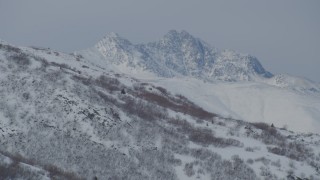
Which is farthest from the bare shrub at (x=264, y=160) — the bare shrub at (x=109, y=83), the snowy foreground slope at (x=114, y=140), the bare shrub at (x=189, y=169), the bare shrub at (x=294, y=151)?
the bare shrub at (x=109, y=83)

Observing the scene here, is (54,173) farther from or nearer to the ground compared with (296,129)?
farther from the ground

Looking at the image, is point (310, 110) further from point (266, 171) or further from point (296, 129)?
point (266, 171)

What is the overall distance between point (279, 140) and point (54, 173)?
3135 cm

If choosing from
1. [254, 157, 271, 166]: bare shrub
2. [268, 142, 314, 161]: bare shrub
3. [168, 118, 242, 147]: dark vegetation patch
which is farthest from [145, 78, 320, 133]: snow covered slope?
[254, 157, 271, 166]: bare shrub

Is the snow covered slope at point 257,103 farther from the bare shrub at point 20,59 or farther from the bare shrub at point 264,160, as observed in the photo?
the bare shrub at point 264,160

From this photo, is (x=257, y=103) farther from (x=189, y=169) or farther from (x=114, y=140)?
(x=189, y=169)

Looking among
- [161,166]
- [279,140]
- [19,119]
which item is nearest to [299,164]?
[279,140]

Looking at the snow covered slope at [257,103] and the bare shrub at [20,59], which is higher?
the bare shrub at [20,59]

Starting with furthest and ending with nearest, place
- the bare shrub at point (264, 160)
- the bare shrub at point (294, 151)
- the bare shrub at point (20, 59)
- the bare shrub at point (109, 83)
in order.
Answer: the bare shrub at point (109, 83) < the bare shrub at point (20, 59) < the bare shrub at point (294, 151) < the bare shrub at point (264, 160)

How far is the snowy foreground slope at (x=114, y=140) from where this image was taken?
4503 cm


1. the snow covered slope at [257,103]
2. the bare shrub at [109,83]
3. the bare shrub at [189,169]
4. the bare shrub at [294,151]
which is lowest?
the snow covered slope at [257,103]

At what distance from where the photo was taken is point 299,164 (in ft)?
164

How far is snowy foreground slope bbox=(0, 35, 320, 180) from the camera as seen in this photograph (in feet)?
148

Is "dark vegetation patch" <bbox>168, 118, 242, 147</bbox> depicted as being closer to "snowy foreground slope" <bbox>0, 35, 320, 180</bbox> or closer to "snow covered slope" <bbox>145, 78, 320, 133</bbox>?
"snowy foreground slope" <bbox>0, 35, 320, 180</bbox>
